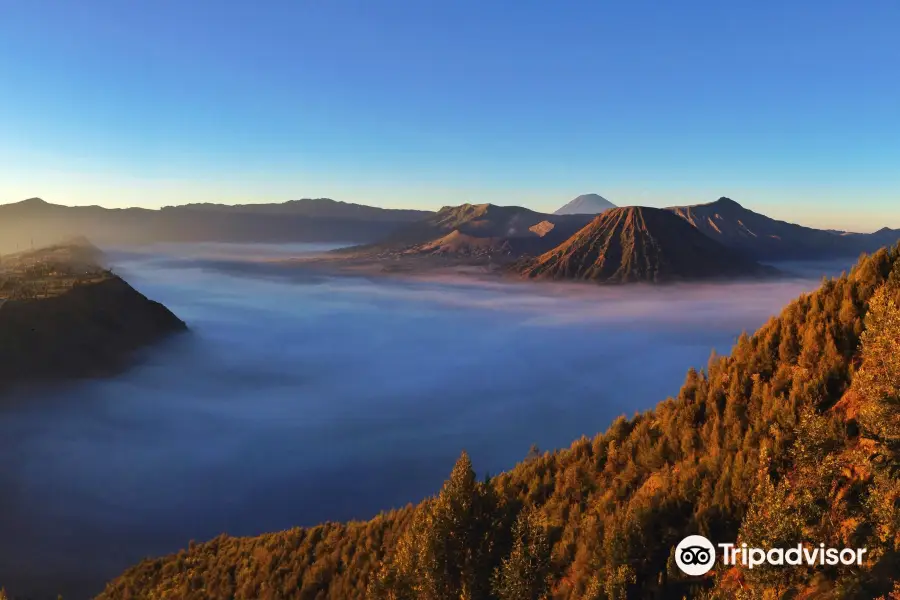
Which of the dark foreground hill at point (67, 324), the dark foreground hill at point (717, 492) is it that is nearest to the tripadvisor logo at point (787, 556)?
the dark foreground hill at point (717, 492)

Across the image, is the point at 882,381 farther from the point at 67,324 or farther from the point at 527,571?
the point at 67,324

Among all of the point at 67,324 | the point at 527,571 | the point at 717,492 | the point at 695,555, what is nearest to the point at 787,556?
the point at 695,555

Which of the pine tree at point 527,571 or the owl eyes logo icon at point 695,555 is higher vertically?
the owl eyes logo icon at point 695,555

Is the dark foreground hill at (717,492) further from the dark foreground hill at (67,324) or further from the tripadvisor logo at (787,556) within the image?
the dark foreground hill at (67,324)

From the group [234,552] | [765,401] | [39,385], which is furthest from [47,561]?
[765,401]

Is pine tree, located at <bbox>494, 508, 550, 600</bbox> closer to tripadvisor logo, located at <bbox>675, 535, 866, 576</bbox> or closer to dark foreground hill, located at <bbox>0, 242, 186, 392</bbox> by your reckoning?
tripadvisor logo, located at <bbox>675, 535, 866, 576</bbox>

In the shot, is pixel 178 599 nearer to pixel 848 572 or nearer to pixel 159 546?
pixel 848 572

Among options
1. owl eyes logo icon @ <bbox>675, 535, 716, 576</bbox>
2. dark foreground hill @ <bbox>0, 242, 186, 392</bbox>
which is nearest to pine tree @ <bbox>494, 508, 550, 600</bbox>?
owl eyes logo icon @ <bbox>675, 535, 716, 576</bbox>
